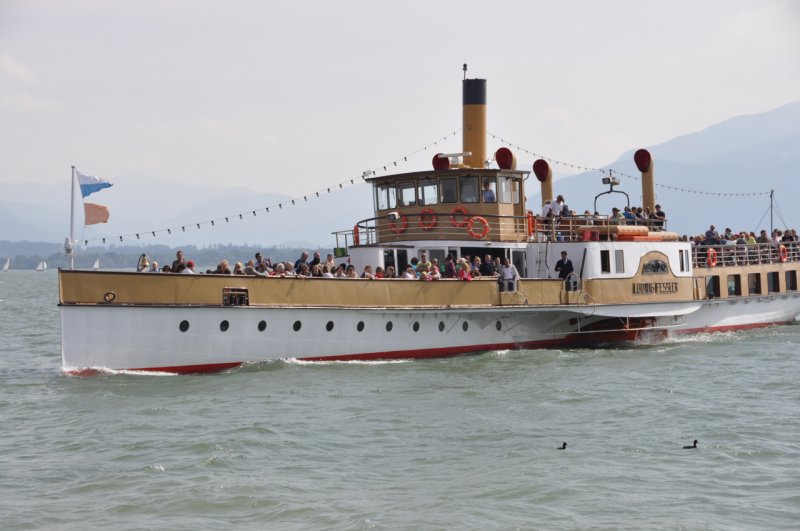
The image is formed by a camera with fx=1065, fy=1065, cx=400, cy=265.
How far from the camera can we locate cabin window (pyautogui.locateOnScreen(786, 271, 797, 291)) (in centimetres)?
3672

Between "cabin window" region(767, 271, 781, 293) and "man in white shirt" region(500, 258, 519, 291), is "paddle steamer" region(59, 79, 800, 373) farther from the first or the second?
"cabin window" region(767, 271, 781, 293)

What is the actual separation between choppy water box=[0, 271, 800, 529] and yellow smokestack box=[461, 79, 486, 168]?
7.51 metres

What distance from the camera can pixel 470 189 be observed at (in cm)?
2791

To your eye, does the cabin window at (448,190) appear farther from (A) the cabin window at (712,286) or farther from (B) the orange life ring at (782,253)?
(B) the orange life ring at (782,253)

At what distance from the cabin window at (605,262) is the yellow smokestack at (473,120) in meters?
4.67

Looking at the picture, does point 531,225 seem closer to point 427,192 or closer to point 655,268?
point 427,192

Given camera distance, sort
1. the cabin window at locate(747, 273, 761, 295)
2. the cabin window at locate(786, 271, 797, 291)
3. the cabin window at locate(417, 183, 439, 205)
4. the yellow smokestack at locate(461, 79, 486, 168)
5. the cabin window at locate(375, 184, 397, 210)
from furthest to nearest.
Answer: the cabin window at locate(786, 271, 797, 291) → the cabin window at locate(747, 273, 761, 295) → the yellow smokestack at locate(461, 79, 486, 168) → the cabin window at locate(375, 184, 397, 210) → the cabin window at locate(417, 183, 439, 205)

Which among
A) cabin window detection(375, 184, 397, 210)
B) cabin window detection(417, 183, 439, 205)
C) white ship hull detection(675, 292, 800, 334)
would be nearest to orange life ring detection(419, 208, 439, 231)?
cabin window detection(417, 183, 439, 205)

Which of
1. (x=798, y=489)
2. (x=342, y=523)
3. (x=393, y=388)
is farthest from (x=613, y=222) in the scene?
(x=342, y=523)

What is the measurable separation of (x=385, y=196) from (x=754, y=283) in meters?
13.6

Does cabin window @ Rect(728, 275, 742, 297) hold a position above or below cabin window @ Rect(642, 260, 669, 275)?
below

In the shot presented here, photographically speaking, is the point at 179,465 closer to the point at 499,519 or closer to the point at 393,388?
the point at 499,519

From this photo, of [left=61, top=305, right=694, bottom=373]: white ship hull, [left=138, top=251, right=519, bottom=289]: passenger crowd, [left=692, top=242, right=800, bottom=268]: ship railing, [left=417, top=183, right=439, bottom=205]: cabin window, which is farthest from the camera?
[left=692, top=242, right=800, bottom=268]: ship railing

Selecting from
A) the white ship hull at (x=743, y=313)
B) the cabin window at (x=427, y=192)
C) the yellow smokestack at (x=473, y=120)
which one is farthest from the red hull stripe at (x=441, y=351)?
the yellow smokestack at (x=473, y=120)
